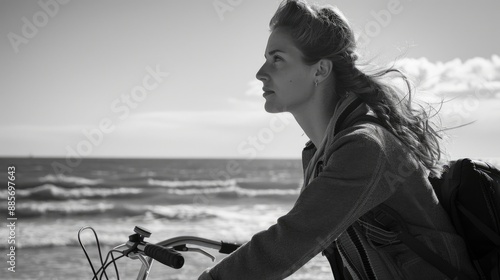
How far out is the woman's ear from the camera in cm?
196

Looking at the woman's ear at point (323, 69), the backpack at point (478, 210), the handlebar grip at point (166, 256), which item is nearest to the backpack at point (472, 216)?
the backpack at point (478, 210)

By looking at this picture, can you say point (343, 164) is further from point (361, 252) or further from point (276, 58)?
point (276, 58)

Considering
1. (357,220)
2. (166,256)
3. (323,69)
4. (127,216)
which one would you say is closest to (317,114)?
(323,69)

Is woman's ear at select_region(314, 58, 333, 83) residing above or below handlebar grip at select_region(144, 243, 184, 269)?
above

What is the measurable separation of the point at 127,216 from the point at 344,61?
53.3 feet

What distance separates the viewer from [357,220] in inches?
63.9

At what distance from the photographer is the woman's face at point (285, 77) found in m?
1.95

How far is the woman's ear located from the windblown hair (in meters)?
0.02

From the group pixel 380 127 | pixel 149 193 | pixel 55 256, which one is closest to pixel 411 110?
pixel 380 127

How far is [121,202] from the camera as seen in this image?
21.1 m

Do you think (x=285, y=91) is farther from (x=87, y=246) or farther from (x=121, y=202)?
(x=121, y=202)

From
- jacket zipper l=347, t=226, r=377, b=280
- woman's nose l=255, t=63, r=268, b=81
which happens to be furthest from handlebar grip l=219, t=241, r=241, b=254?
woman's nose l=255, t=63, r=268, b=81

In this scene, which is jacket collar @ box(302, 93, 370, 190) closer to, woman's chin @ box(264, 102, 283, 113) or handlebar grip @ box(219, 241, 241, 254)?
woman's chin @ box(264, 102, 283, 113)

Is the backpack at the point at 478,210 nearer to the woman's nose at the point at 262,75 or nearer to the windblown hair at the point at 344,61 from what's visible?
the windblown hair at the point at 344,61
